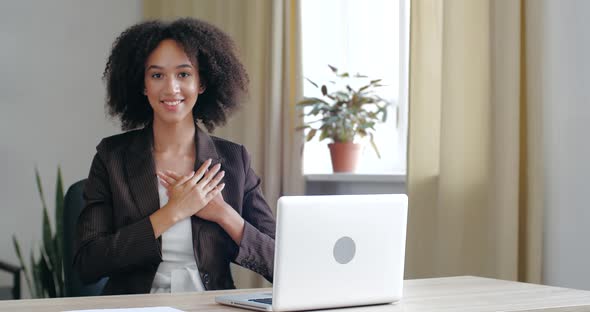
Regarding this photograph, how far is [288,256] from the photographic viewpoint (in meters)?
1.67

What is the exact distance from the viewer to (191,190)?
7.23 ft

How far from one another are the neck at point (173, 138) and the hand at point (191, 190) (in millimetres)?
78

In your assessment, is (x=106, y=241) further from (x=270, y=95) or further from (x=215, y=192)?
(x=270, y=95)

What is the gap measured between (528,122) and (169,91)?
1290 millimetres

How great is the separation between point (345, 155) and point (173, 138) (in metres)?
1.61

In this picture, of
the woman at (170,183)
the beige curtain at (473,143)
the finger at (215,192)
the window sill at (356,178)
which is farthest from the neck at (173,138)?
the window sill at (356,178)

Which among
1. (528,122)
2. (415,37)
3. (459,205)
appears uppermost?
(415,37)

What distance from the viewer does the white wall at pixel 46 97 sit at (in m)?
4.57

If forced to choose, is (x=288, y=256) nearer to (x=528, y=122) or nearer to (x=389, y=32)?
(x=528, y=122)

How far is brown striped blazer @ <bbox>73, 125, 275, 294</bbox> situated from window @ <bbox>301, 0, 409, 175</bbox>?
170 cm

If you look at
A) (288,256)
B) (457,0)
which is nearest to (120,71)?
(288,256)

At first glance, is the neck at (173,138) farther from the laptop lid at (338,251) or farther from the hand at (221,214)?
the laptop lid at (338,251)

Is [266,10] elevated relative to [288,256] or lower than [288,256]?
elevated

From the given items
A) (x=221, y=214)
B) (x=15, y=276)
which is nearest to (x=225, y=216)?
(x=221, y=214)
